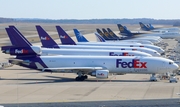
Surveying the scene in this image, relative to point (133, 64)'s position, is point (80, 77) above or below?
below

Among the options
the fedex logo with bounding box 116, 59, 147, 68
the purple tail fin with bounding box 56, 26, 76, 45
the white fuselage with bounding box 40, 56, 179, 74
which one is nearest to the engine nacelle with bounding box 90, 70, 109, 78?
the white fuselage with bounding box 40, 56, 179, 74

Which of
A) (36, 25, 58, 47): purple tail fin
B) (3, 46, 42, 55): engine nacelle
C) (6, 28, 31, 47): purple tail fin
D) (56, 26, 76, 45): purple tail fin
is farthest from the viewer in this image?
(56, 26, 76, 45): purple tail fin

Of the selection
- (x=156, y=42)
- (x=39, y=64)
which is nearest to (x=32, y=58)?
(x=39, y=64)

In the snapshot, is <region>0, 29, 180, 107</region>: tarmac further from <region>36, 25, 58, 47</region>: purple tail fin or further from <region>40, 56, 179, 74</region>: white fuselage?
<region>36, 25, 58, 47</region>: purple tail fin

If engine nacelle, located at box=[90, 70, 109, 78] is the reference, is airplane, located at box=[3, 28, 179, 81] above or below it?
above

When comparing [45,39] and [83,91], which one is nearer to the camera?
[83,91]

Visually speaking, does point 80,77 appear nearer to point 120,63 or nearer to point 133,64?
point 120,63

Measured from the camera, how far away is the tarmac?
34.8 metres

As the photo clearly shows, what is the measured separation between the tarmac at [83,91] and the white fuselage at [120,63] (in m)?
1.46

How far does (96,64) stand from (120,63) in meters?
3.03

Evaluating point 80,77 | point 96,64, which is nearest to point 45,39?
point 96,64

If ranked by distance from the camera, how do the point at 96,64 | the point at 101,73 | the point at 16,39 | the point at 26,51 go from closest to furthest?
the point at 101,73 → the point at 96,64 → the point at 26,51 → the point at 16,39

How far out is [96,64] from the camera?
5369 cm

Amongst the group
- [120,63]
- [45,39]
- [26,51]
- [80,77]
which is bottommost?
[80,77]
